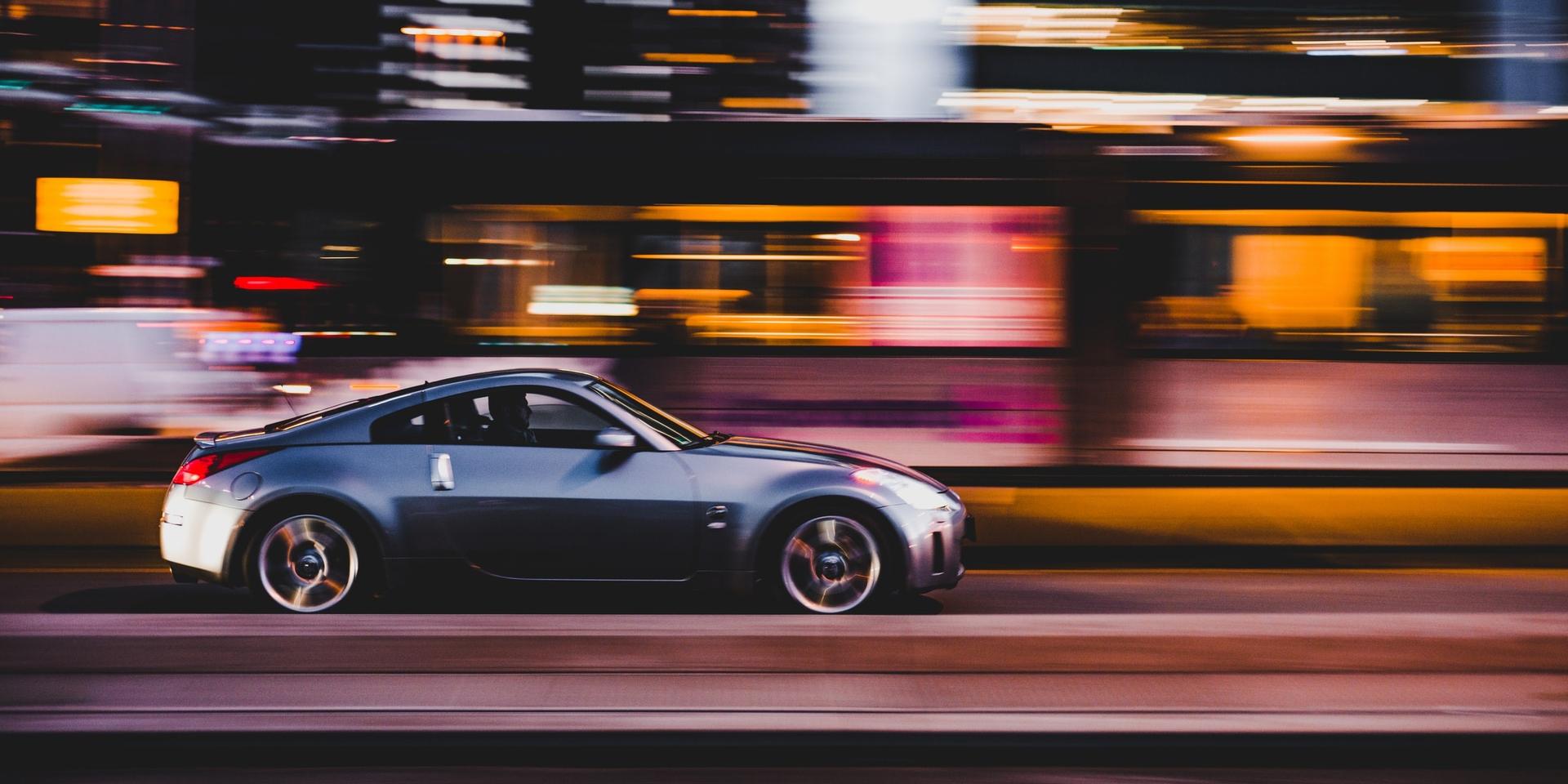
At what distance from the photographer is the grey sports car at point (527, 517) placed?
6.77m

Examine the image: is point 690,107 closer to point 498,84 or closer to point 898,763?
point 498,84

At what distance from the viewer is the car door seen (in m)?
6.77

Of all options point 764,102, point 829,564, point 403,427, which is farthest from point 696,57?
Answer: point 829,564

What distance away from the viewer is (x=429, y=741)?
14.2ft

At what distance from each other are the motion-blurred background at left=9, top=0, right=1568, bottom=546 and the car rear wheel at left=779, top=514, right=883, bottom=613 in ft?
10.5

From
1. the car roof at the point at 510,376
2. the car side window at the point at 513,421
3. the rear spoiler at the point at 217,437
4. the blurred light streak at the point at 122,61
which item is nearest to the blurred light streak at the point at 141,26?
the blurred light streak at the point at 122,61

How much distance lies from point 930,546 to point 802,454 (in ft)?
2.54

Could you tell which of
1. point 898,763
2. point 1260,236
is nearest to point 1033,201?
point 1260,236

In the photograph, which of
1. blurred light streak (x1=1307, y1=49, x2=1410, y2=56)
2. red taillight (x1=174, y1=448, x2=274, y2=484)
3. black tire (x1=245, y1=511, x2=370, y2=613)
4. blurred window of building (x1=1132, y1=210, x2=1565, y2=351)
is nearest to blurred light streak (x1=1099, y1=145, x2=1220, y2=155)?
blurred window of building (x1=1132, y1=210, x2=1565, y2=351)

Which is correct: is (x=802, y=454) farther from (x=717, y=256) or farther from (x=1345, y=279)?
(x=1345, y=279)

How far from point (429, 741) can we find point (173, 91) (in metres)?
7.39

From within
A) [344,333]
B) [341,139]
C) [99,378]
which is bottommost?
[99,378]

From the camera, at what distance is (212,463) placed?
6898mm

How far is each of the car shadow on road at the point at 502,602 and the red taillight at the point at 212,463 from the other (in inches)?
27.2
